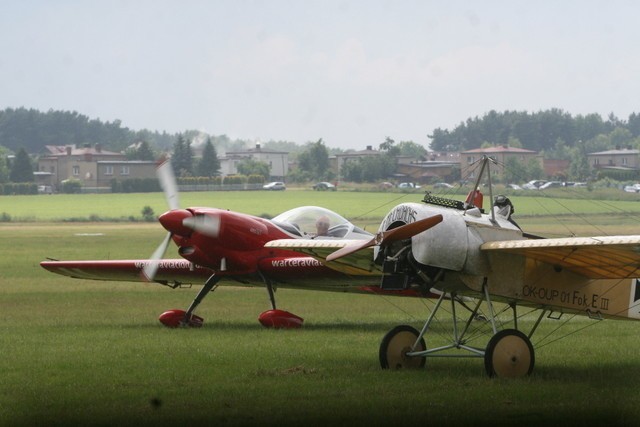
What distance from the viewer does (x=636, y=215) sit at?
1988 inches

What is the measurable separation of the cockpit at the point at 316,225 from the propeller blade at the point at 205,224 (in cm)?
125

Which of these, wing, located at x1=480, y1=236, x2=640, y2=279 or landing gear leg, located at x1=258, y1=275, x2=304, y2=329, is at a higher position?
wing, located at x1=480, y1=236, x2=640, y2=279

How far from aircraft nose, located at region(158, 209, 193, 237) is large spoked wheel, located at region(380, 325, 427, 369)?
551cm

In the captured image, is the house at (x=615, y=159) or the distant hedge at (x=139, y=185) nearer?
the house at (x=615, y=159)

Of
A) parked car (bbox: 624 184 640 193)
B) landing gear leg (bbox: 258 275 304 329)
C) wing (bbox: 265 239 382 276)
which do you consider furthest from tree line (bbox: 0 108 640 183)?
wing (bbox: 265 239 382 276)

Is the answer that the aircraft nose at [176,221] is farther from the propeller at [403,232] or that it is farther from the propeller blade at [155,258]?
the propeller at [403,232]

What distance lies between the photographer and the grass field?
10.0 meters

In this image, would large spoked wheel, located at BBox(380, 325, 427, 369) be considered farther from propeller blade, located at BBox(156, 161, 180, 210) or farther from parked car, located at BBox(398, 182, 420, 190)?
parked car, located at BBox(398, 182, 420, 190)

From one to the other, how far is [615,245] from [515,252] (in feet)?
4.10

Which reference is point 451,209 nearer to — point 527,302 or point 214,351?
point 527,302

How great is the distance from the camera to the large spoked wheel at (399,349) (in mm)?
13352

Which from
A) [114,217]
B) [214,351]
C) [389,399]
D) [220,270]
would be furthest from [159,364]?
[114,217]

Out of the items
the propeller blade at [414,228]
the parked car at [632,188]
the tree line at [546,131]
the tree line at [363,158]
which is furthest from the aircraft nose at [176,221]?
the tree line at [546,131]

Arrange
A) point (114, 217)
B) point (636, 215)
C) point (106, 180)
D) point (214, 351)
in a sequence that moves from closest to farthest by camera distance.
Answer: point (214, 351), point (636, 215), point (114, 217), point (106, 180)
